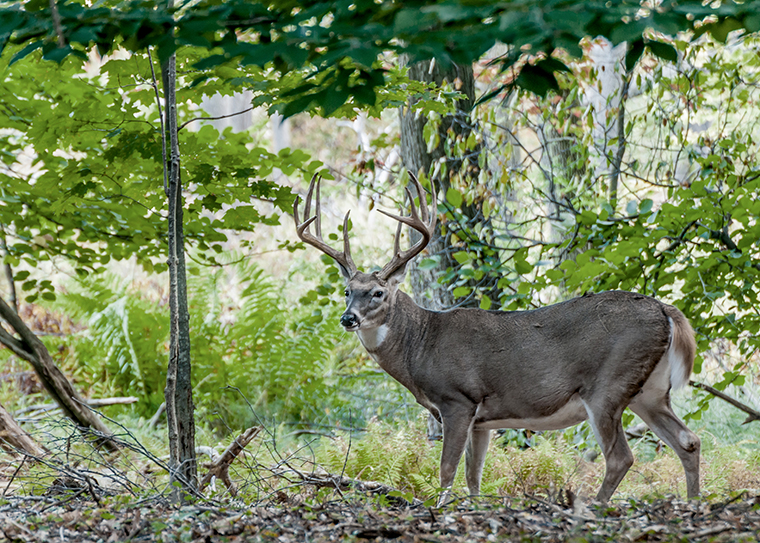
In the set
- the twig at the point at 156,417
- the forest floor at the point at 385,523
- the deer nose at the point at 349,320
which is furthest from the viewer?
the twig at the point at 156,417

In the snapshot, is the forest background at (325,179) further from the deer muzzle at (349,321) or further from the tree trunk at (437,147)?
the deer muzzle at (349,321)

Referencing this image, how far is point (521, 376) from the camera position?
4754 millimetres

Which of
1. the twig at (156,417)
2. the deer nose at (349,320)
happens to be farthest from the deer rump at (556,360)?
the twig at (156,417)

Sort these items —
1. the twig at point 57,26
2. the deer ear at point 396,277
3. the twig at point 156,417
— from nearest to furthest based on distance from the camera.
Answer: the twig at point 57,26 < the deer ear at point 396,277 < the twig at point 156,417

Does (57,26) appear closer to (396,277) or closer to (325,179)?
(396,277)

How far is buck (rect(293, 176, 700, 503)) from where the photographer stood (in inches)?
178

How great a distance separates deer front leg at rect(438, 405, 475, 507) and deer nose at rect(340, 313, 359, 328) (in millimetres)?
828

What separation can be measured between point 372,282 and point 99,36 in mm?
2785

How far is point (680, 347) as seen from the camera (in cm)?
453

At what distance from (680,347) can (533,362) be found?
2.95ft

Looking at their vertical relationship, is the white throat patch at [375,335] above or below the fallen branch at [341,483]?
above

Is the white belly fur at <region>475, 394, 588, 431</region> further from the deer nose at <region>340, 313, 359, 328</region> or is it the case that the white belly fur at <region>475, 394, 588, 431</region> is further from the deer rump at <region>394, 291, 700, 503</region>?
the deer nose at <region>340, 313, 359, 328</region>

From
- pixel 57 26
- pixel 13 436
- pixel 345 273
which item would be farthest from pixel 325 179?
pixel 57 26

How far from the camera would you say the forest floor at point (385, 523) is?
2.79 metres
